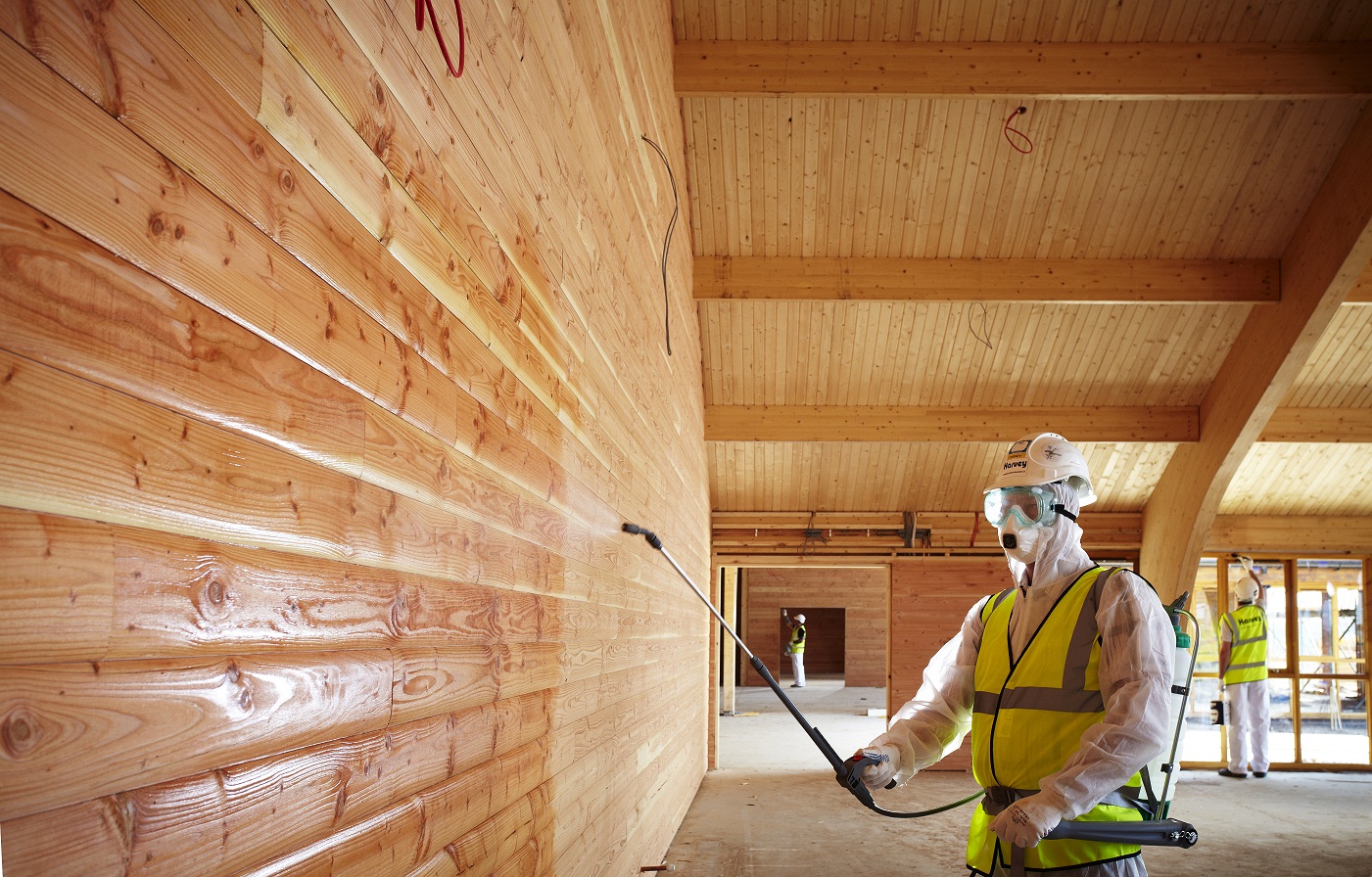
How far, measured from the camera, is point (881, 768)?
3148 millimetres

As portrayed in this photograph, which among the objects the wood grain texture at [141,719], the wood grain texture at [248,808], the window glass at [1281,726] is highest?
the wood grain texture at [141,719]

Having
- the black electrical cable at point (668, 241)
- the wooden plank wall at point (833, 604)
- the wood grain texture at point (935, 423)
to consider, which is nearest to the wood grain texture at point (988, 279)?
the black electrical cable at point (668, 241)

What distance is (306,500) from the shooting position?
141 cm

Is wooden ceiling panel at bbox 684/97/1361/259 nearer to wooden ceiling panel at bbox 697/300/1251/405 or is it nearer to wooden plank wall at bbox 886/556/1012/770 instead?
wooden ceiling panel at bbox 697/300/1251/405

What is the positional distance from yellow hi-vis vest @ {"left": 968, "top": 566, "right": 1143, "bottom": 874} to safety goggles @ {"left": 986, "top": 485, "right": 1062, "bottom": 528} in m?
0.22

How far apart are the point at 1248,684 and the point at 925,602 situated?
345 cm

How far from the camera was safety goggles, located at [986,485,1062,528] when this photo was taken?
127 inches

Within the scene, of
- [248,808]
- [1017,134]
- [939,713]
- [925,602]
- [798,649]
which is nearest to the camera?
[248,808]

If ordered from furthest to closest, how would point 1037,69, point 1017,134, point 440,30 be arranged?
point 1017,134 < point 1037,69 < point 440,30

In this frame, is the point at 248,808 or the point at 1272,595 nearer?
the point at 248,808

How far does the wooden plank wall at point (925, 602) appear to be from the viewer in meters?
11.7

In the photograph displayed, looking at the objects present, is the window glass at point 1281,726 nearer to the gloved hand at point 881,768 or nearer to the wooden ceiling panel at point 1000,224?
the wooden ceiling panel at point 1000,224

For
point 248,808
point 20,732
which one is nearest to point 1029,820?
point 248,808

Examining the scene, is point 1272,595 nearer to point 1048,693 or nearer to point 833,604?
point 1048,693
